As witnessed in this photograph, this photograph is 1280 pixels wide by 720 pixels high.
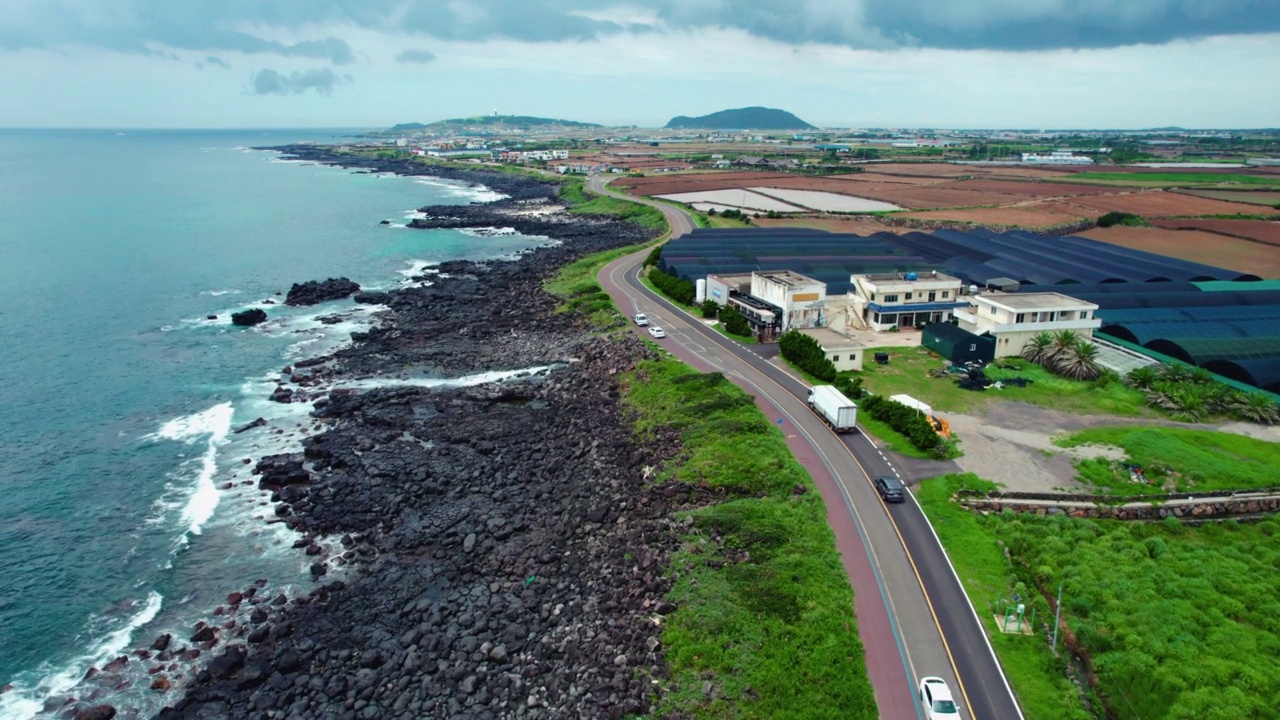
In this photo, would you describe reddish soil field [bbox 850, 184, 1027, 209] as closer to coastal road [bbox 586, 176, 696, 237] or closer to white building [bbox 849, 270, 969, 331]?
coastal road [bbox 586, 176, 696, 237]

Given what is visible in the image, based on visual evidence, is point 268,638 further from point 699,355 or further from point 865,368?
point 865,368

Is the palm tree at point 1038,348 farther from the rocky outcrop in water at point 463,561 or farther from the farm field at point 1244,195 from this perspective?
the farm field at point 1244,195

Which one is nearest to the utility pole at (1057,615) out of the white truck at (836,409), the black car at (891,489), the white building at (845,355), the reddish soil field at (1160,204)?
the black car at (891,489)

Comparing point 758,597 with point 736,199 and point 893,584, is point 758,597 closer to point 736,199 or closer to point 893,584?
point 893,584

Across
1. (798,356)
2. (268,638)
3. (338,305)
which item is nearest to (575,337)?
(798,356)

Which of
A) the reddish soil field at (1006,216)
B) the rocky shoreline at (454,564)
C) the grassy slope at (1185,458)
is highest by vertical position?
the reddish soil field at (1006,216)

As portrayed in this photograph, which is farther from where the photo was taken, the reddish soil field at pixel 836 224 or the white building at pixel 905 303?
the reddish soil field at pixel 836 224

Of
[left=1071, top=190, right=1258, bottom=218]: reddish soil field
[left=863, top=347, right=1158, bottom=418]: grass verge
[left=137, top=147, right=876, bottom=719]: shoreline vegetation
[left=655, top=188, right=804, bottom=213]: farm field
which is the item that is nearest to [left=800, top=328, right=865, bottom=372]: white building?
[left=863, top=347, right=1158, bottom=418]: grass verge
